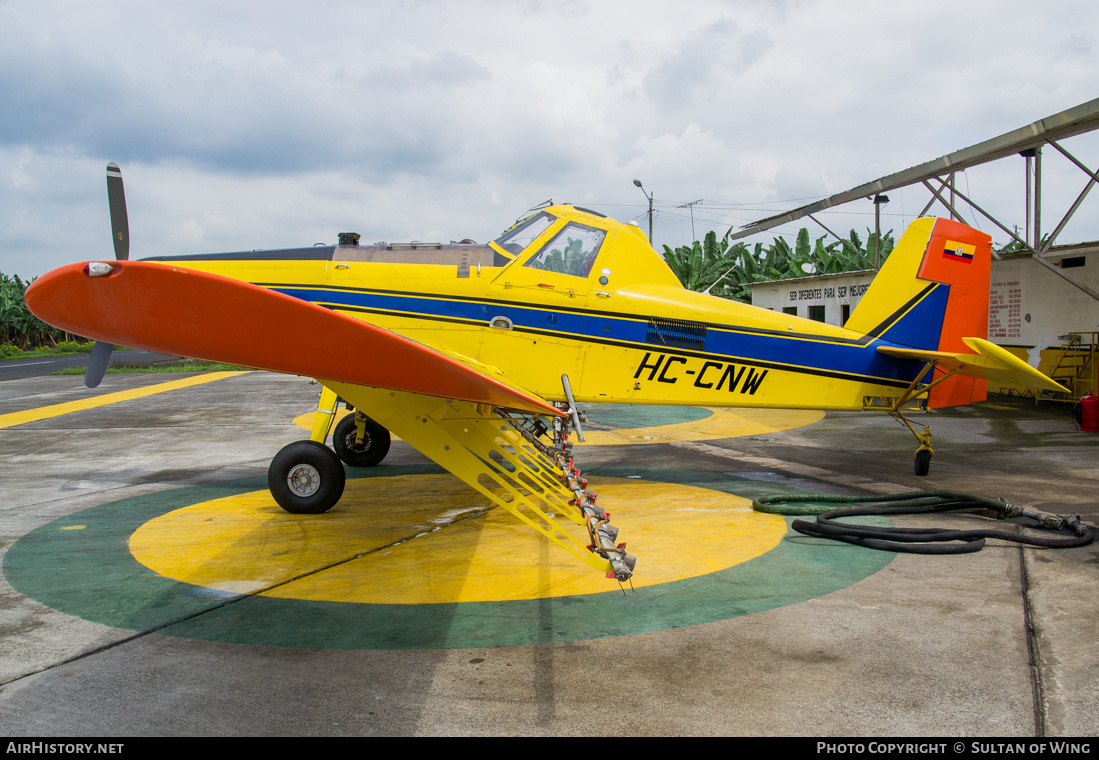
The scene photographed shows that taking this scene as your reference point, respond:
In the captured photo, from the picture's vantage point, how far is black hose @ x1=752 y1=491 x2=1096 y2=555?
5.58 meters

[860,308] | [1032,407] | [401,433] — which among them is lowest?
[1032,407]

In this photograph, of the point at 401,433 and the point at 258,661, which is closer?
the point at 258,661

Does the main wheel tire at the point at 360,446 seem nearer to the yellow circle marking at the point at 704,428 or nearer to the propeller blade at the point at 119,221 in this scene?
the yellow circle marking at the point at 704,428

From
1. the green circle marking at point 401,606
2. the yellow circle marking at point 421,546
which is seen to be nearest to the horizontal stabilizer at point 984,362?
the yellow circle marking at point 421,546

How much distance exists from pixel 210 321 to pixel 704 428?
10.7m

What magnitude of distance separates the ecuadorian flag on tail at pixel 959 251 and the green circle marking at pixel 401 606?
4.93 meters

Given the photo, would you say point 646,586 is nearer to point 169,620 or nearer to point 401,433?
point 401,433

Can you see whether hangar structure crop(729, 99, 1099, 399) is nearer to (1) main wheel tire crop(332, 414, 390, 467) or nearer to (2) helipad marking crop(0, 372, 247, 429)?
(1) main wheel tire crop(332, 414, 390, 467)

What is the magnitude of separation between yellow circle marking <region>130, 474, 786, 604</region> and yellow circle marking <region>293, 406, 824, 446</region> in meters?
4.02

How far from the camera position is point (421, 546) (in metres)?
5.86

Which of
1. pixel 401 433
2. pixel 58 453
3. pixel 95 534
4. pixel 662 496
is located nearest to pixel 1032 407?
pixel 662 496

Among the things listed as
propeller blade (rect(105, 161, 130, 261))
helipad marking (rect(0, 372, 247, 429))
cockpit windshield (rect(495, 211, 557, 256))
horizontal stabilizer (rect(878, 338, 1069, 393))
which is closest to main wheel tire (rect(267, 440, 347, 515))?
propeller blade (rect(105, 161, 130, 261))

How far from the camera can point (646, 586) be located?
4.89m
